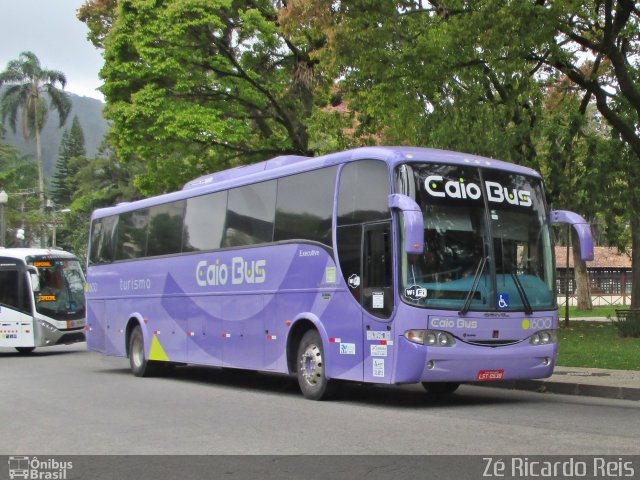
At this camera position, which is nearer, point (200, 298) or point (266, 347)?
point (266, 347)

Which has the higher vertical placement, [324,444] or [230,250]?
[230,250]

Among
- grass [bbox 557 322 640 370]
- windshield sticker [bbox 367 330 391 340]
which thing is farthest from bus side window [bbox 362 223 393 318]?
grass [bbox 557 322 640 370]

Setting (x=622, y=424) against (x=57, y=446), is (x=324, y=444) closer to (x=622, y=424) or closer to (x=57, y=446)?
(x=57, y=446)

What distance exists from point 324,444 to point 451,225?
13.4 feet

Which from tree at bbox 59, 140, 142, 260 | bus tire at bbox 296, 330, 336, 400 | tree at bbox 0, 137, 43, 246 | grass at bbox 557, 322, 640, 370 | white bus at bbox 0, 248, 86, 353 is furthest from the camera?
tree at bbox 59, 140, 142, 260

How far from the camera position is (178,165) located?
101 ft

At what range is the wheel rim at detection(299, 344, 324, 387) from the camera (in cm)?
1333

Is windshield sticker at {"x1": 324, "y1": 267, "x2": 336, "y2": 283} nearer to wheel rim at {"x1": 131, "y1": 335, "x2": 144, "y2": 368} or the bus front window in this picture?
wheel rim at {"x1": 131, "y1": 335, "x2": 144, "y2": 368}

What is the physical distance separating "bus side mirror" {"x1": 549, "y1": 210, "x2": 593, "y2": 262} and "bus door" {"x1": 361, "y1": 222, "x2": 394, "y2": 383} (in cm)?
258

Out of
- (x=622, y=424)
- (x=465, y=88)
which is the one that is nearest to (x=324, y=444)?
(x=622, y=424)

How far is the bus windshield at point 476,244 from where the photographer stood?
464 inches

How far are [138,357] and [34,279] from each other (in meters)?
9.86

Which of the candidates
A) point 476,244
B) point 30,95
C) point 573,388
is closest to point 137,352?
point 573,388

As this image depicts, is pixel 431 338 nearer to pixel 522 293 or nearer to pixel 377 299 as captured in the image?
pixel 377 299
